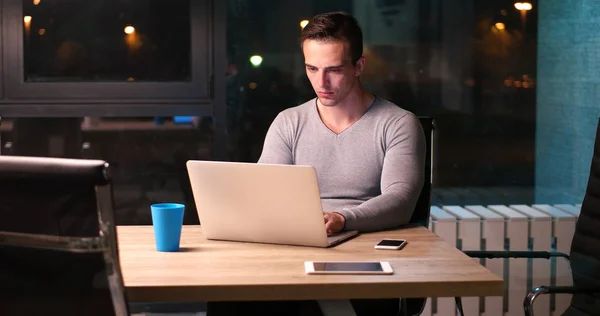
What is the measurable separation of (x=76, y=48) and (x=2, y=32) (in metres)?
0.30

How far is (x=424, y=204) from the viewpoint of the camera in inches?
107

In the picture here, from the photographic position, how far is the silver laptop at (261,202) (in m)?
2.10

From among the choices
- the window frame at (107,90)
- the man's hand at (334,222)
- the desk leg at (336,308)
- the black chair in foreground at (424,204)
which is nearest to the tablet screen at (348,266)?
the desk leg at (336,308)

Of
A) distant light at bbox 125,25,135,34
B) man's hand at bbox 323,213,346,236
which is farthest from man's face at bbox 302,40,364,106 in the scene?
distant light at bbox 125,25,135,34

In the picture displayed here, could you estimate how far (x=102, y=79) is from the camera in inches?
149

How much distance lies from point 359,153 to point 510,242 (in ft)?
4.22

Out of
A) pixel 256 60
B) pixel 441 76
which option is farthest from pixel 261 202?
pixel 441 76

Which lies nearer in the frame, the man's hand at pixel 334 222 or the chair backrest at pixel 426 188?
the man's hand at pixel 334 222

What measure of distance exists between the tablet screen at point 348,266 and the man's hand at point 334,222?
1.09 ft

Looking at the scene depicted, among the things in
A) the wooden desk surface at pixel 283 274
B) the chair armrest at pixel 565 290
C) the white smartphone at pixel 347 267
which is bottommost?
the chair armrest at pixel 565 290

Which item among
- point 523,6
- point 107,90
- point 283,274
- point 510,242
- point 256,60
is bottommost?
point 510,242

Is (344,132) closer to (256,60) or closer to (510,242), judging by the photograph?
(256,60)

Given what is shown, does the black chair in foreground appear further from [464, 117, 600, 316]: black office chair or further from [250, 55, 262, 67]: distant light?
[250, 55, 262, 67]: distant light

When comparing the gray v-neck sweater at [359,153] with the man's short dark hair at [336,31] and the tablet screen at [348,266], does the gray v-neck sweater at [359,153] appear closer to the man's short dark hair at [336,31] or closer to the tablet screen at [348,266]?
the man's short dark hair at [336,31]
